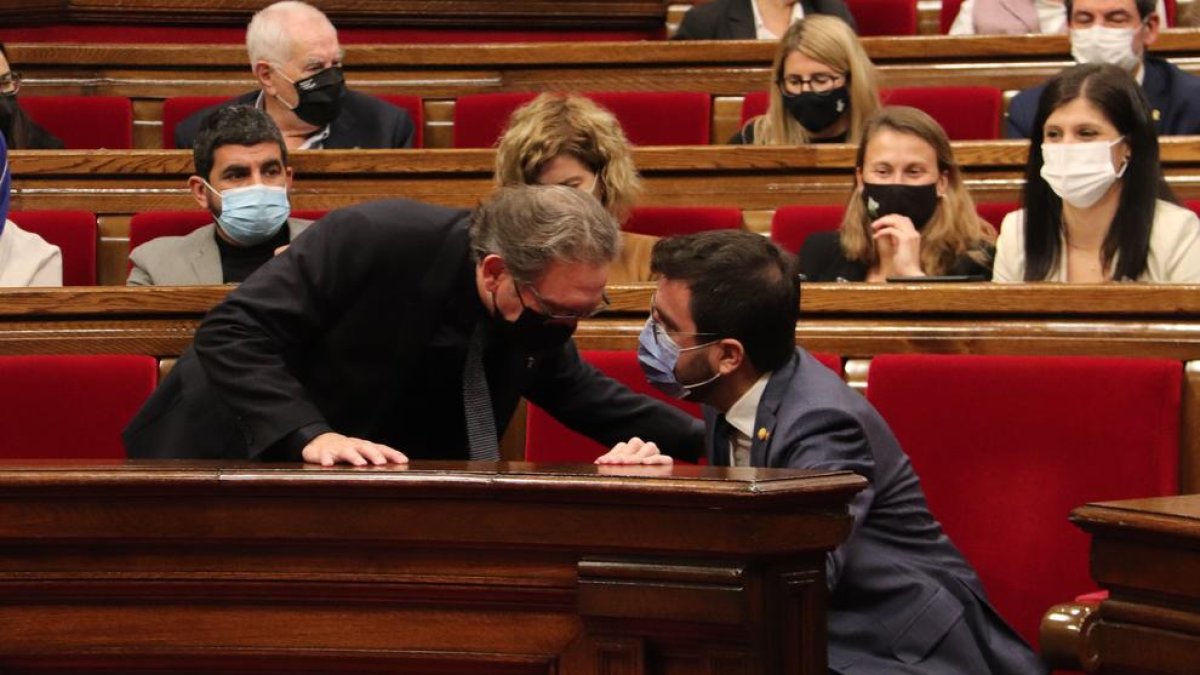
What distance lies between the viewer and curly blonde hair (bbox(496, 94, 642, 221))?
5.80 ft

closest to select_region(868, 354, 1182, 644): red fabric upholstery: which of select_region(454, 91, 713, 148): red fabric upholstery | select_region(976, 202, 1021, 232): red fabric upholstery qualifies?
select_region(976, 202, 1021, 232): red fabric upholstery

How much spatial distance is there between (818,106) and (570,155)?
57cm

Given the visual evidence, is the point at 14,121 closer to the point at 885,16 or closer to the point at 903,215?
the point at 903,215

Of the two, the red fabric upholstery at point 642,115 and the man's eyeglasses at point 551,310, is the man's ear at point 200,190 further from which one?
the man's eyeglasses at point 551,310

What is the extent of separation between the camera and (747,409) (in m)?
1.21

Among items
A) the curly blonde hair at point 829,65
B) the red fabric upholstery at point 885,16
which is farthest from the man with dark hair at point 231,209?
the red fabric upholstery at point 885,16

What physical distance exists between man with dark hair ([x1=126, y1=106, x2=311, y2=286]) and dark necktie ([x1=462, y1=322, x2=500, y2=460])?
0.67 meters

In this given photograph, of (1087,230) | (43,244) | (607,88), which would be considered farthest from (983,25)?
(43,244)

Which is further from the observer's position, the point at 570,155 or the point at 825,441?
the point at 570,155

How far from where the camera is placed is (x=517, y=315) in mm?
1247

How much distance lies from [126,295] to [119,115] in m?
1.29

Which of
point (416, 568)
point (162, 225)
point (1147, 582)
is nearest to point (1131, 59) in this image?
point (162, 225)

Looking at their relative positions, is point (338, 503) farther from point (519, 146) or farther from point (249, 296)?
point (519, 146)

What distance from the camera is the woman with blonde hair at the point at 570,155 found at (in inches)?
69.7
